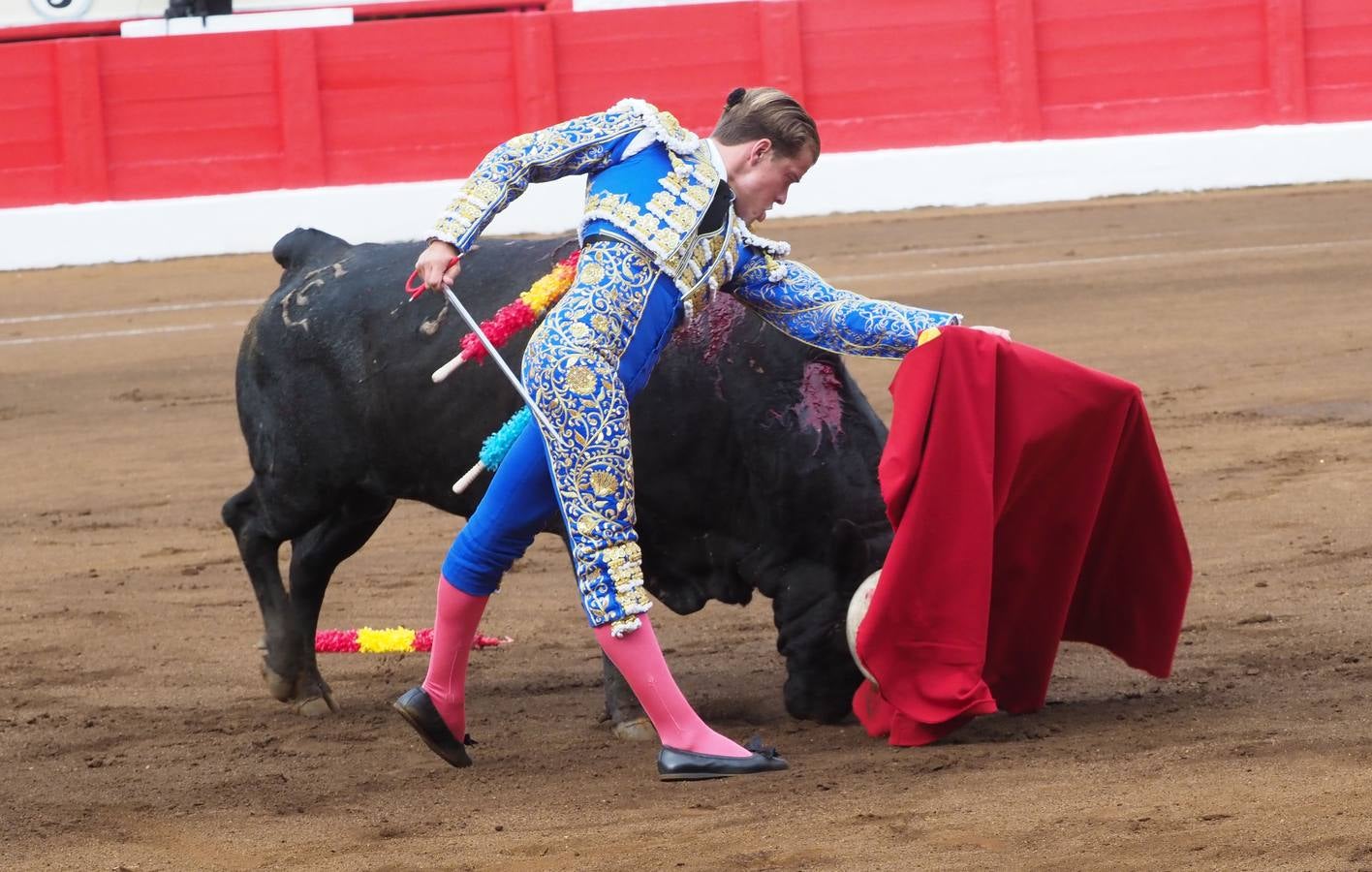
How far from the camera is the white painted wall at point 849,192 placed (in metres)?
12.5

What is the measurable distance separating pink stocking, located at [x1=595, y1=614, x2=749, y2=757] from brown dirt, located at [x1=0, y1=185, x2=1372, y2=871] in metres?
0.08

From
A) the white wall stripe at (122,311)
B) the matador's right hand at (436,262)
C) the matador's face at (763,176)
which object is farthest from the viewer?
the white wall stripe at (122,311)

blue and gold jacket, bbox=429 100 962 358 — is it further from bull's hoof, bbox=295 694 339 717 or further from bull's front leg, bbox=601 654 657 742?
bull's hoof, bbox=295 694 339 717

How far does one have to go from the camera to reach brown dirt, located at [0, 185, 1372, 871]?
8.57 ft

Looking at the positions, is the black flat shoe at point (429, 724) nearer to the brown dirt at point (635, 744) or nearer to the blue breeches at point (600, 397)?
the brown dirt at point (635, 744)

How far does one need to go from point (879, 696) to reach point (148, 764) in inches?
49.8

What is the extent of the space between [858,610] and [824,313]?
50cm

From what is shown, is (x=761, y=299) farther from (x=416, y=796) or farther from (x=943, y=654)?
(x=416, y=796)

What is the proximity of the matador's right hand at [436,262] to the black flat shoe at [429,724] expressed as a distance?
0.65 m

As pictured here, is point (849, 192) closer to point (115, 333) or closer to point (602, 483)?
point (115, 333)

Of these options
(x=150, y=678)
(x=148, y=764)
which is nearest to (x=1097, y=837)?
(x=148, y=764)

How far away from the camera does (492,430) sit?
355 cm

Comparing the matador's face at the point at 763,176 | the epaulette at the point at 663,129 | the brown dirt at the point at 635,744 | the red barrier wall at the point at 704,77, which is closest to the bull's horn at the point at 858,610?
the brown dirt at the point at 635,744

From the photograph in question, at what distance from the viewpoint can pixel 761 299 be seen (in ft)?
10.6
